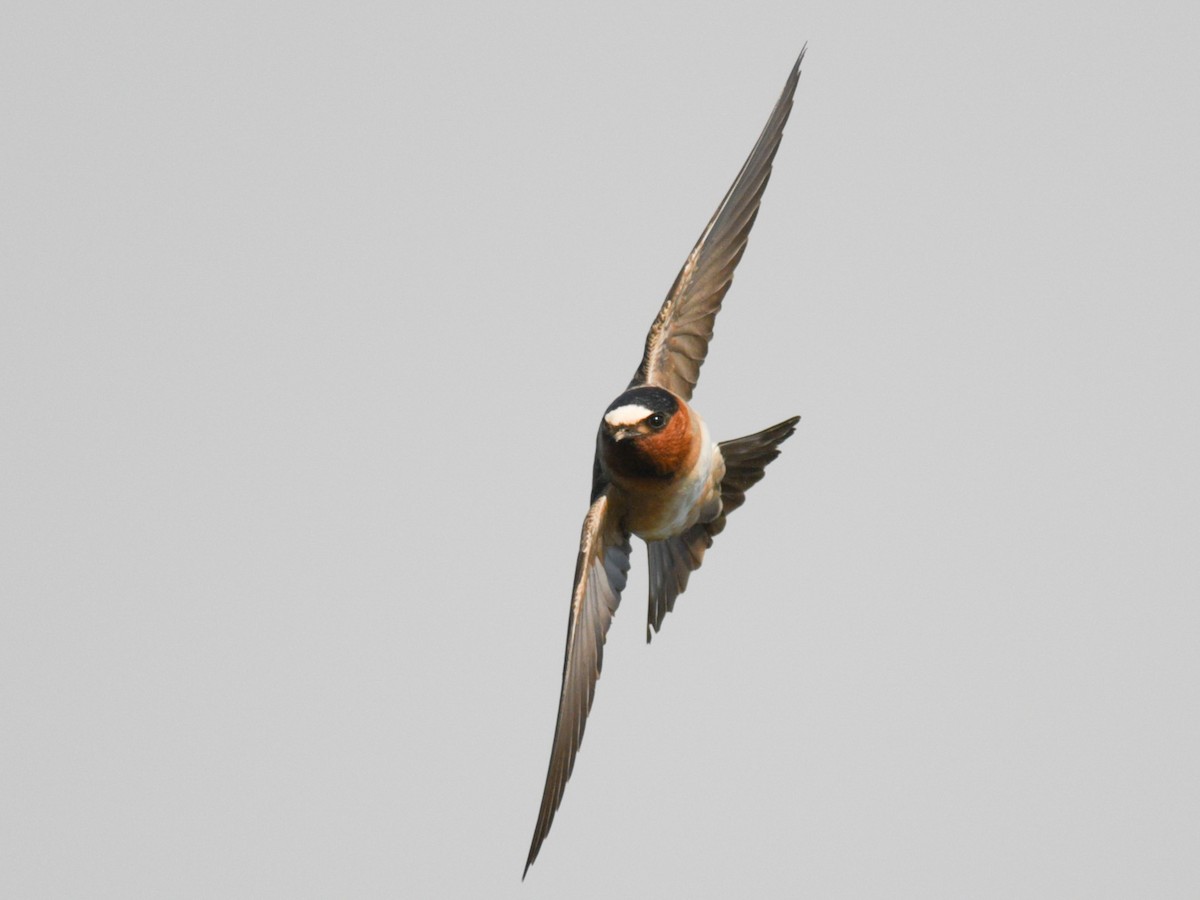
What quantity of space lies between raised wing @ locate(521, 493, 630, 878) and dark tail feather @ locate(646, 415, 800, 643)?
332 mm

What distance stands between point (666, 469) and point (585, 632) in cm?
53

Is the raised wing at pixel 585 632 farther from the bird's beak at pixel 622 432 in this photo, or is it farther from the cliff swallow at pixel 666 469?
the bird's beak at pixel 622 432

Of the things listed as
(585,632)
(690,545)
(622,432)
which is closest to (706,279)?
(690,545)

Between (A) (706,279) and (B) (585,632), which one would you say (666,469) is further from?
(A) (706,279)

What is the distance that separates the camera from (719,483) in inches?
200

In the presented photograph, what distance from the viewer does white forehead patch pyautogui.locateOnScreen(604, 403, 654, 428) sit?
172 inches

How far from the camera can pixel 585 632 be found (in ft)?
15.0

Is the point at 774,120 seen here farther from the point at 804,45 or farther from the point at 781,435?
the point at 781,435

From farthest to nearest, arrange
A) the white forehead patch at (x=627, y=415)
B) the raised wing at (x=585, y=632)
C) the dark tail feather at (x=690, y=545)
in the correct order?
the dark tail feather at (x=690, y=545) → the white forehead patch at (x=627, y=415) → the raised wing at (x=585, y=632)

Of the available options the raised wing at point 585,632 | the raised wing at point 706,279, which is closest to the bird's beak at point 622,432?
the raised wing at point 585,632

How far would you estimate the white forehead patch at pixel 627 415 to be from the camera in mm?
4379

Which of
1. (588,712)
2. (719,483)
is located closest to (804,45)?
(719,483)

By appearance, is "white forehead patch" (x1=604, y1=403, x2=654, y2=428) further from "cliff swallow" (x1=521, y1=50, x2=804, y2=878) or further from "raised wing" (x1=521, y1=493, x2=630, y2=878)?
"raised wing" (x1=521, y1=493, x2=630, y2=878)

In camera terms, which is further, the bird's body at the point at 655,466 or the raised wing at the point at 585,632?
the bird's body at the point at 655,466
